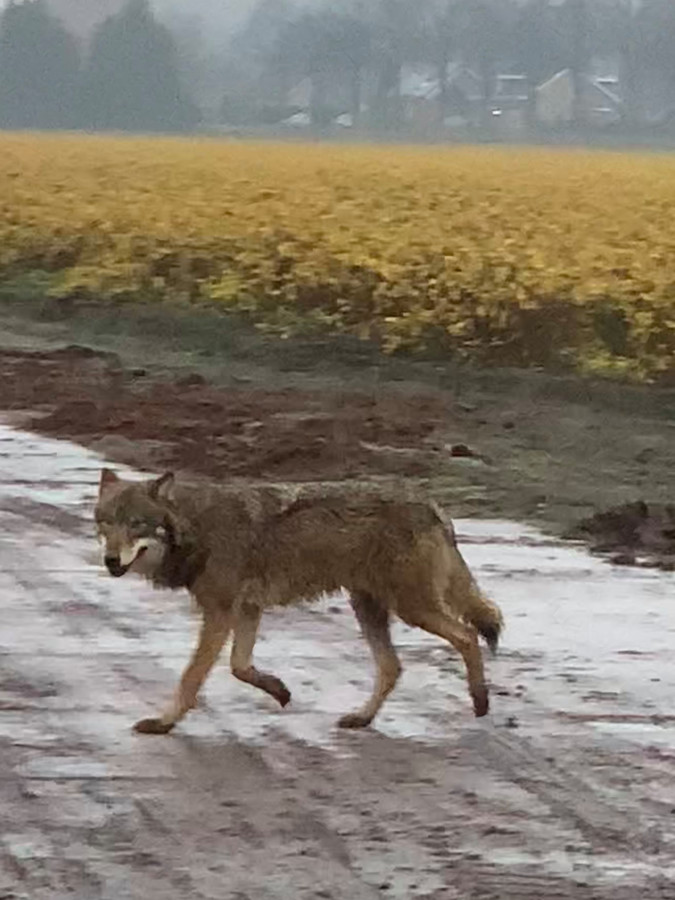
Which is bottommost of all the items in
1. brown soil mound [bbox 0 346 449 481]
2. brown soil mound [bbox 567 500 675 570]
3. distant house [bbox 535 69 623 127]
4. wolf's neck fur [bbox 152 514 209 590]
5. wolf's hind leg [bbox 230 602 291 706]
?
brown soil mound [bbox 0 346 449 481]

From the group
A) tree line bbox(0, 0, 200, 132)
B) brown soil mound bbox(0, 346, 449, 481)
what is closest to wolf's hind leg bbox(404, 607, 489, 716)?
brown soil mound bbox(0, 346, 449, 481)

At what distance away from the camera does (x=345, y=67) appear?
16.1 meters

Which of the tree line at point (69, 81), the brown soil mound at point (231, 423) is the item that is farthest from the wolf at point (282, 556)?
the tree line at point (69, 81)

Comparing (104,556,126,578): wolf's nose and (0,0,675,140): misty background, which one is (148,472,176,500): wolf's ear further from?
(0,0,675,140): misty background

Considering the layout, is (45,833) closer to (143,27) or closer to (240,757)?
(240,757)

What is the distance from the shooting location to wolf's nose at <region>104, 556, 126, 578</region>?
14.8ft

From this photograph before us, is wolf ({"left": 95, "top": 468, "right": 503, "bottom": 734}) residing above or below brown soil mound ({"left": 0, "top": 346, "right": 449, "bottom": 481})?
above

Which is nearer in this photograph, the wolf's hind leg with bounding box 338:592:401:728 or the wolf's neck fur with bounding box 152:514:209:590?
the wolf's neck fur with bounding box 152:514:209:590

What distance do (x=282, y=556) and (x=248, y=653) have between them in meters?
0.28

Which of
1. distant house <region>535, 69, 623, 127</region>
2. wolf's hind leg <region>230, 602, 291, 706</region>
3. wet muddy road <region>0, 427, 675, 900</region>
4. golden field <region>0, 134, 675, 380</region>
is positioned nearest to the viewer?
wet muddy road <region>0, 427, 675, 900</region>

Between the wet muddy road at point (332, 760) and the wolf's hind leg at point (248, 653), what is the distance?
0.28 ft

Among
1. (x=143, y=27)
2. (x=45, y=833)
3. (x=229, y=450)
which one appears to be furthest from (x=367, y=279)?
(x=45, y=833)

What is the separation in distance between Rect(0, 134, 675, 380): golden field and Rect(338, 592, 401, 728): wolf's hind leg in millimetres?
6607

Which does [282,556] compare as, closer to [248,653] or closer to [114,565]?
[248,653]
